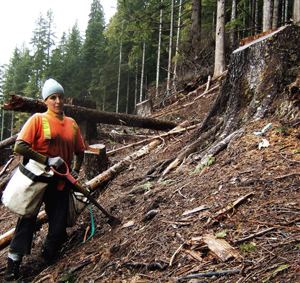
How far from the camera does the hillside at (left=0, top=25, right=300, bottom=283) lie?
9.79 ft

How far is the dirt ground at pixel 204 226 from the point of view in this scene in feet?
9.76

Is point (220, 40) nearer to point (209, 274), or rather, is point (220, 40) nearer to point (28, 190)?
point (28, 190)

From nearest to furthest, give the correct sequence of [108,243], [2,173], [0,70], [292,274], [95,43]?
[292,274] < [108,243] < [2,173] < [95,43] < [0,70]

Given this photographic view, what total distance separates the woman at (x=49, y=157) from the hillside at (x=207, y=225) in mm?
238

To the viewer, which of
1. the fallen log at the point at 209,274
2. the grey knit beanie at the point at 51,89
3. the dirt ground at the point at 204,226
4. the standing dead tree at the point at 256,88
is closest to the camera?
the fallen log at the point at 209,274

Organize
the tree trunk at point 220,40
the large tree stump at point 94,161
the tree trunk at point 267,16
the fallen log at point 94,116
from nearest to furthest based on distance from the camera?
the large tree stump at point 94,161 → the fallen log at point 94,116 → the tree trunk at point 267,16 → the tree trunk at point 220,40

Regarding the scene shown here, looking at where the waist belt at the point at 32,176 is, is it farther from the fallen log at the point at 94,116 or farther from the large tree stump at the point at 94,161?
the fallen log at the point at 94,116

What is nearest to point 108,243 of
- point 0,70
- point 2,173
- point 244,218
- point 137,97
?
point 244,218

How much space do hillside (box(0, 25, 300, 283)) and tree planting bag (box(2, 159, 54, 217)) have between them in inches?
29.1

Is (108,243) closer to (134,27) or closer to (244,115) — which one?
(244,115)

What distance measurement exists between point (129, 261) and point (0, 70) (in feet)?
237

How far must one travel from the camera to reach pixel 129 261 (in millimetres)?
3580

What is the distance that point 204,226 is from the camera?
139 inches

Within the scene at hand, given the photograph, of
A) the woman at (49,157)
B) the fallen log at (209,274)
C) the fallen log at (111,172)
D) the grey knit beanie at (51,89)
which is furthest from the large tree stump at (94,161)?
the fallen log at (209,274)
